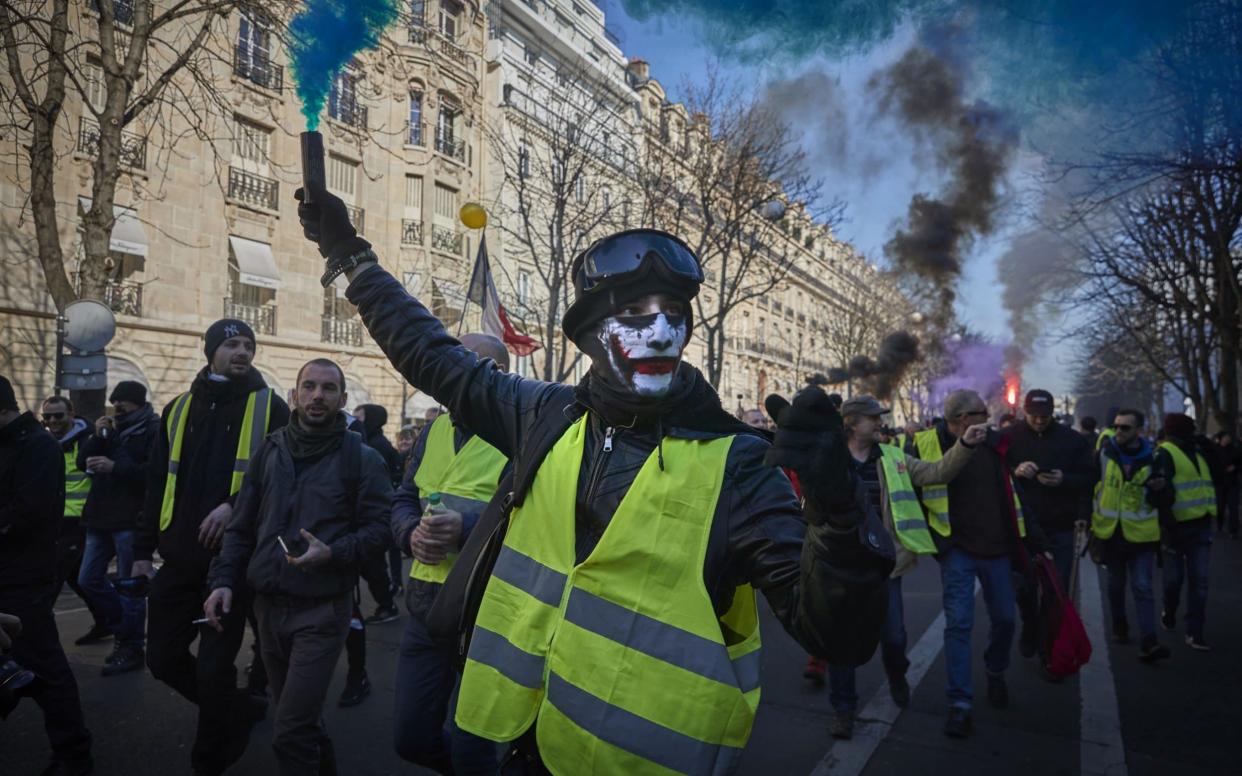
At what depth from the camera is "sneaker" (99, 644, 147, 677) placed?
5.42 m

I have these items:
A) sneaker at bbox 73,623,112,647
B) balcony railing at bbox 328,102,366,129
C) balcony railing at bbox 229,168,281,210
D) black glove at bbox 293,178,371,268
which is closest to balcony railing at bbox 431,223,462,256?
balcony railing at bbox 229,168,281,210

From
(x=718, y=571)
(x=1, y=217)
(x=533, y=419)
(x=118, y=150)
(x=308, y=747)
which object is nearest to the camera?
(x=718, y=571)

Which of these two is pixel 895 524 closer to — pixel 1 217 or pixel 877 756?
pixel 877 756

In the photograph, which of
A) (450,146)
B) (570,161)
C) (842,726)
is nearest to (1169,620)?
(842,726)

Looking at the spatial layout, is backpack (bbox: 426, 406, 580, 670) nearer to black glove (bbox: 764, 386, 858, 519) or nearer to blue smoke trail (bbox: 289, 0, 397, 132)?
black glove (bbox: 764, 386, 858, 519)

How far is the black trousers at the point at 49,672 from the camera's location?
3.61m

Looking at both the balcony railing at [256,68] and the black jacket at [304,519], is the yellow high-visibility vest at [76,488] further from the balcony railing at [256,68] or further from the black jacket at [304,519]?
the balcony railing at [256,68]

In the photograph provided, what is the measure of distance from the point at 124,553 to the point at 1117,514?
8278 mm

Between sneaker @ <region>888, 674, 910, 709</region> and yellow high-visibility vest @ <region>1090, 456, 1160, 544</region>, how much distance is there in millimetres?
2857

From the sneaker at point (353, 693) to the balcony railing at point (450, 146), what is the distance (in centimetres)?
→ 1839

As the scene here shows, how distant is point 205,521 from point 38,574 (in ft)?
2.86

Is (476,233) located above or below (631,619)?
above

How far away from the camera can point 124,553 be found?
249 inches

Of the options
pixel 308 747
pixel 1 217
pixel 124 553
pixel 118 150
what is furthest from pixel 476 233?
pixel 308 747
